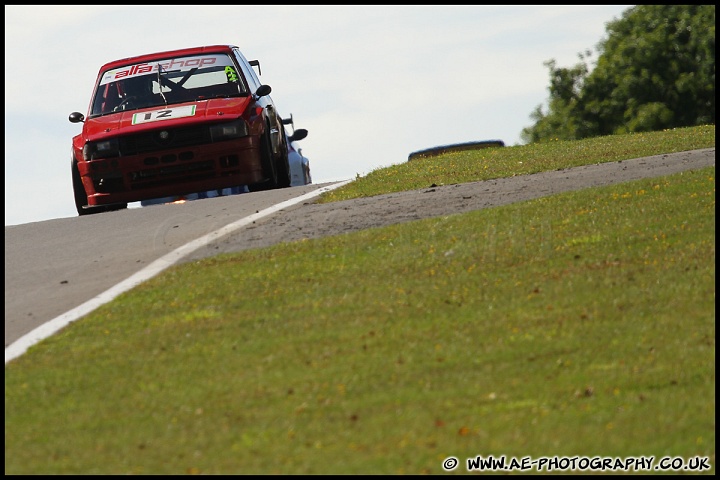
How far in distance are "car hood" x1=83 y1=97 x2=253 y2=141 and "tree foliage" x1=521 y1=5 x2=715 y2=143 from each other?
3699 centimetres

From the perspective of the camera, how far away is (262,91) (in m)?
17.9

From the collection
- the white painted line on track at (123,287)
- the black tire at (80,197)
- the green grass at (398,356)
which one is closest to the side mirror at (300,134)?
the black tire at (80,197)

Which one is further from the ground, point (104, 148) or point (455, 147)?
point (455, 147)

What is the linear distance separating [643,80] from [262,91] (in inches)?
1546

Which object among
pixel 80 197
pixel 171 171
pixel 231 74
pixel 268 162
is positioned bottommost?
pixel 80 197

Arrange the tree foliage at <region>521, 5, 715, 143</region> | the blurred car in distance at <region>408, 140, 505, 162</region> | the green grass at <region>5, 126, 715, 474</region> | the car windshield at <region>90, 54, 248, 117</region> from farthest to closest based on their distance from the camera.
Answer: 1. the tree foliage at <region>521, 5, 715, 143</region>
2. the blurred car in distance at <region>408, 140, 505, 162</region>
3. the car windshield at <region>90, 54, 248, 117</region>
4. the green grass at <region>5, 126, 715, 474</region>

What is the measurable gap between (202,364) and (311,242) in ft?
12.7

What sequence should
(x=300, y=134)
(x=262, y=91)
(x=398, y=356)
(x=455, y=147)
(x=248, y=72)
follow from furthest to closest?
(x=455, y=147), (x=300, y=134), (x=248, y=72), (x=262, y=91), (x=398, y=356)

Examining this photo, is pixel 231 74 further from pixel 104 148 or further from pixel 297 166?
pixel 297 166

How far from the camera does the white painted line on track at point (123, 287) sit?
895cm

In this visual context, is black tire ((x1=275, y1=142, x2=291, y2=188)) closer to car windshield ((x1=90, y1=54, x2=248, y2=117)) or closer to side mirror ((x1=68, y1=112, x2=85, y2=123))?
car windshield ((x1=90, y1=54, x2=248, y2=117))

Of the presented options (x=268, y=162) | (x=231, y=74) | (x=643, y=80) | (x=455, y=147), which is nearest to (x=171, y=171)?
(x=268, y=162)

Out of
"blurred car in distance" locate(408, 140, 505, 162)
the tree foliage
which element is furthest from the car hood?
the tree foliage

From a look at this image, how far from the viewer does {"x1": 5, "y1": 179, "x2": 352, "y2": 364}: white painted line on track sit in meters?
8.95
